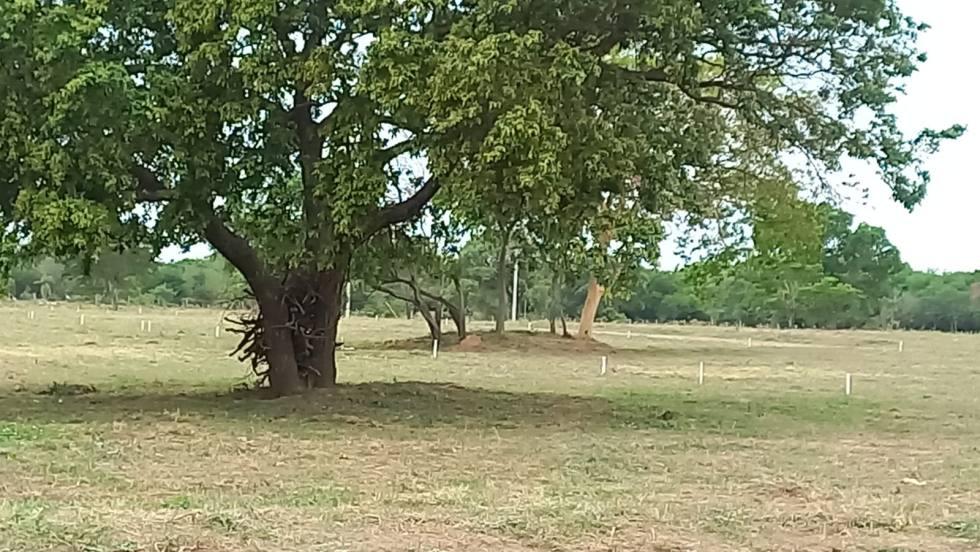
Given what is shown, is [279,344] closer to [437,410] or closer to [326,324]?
[326,324]

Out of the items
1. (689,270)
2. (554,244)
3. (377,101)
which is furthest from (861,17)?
(689,270)

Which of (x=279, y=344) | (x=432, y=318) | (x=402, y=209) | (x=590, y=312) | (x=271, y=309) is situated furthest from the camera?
(x=590, y=312)

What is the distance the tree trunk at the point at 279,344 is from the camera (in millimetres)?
17516

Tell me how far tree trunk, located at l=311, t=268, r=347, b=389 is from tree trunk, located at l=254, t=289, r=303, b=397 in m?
0.35

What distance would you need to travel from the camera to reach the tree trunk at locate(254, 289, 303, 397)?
1752 centimetres

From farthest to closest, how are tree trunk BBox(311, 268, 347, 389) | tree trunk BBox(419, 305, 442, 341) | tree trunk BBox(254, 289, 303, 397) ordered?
1. tree trunk BBox(419, 305, 442, 341)
2. tree trunk BBox(311, 268, 347, 389)
3. tree trunk BBox(254, 289, 303, 397)

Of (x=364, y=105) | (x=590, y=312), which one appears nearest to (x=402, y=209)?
(x=364, y=105)

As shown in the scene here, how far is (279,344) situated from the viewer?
17.7 m

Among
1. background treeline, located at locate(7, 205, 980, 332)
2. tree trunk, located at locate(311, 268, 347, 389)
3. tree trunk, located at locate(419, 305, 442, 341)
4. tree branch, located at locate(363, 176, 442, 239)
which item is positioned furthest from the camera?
background treeline, located at locate(7, 205, 980, 332)

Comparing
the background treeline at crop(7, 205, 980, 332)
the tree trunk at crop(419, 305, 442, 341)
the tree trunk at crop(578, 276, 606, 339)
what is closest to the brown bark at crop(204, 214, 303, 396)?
the tree trunk at crop(419, 305, 442, 341)

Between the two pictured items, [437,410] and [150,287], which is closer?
[437,410]

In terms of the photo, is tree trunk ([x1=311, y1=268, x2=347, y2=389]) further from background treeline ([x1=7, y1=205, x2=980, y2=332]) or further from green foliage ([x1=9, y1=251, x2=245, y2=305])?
green foliage ([x1=9, y1=251, x2=245, y2=305])

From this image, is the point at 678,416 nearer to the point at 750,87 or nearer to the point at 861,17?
the point at 750,87

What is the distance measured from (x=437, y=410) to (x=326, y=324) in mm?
2070
